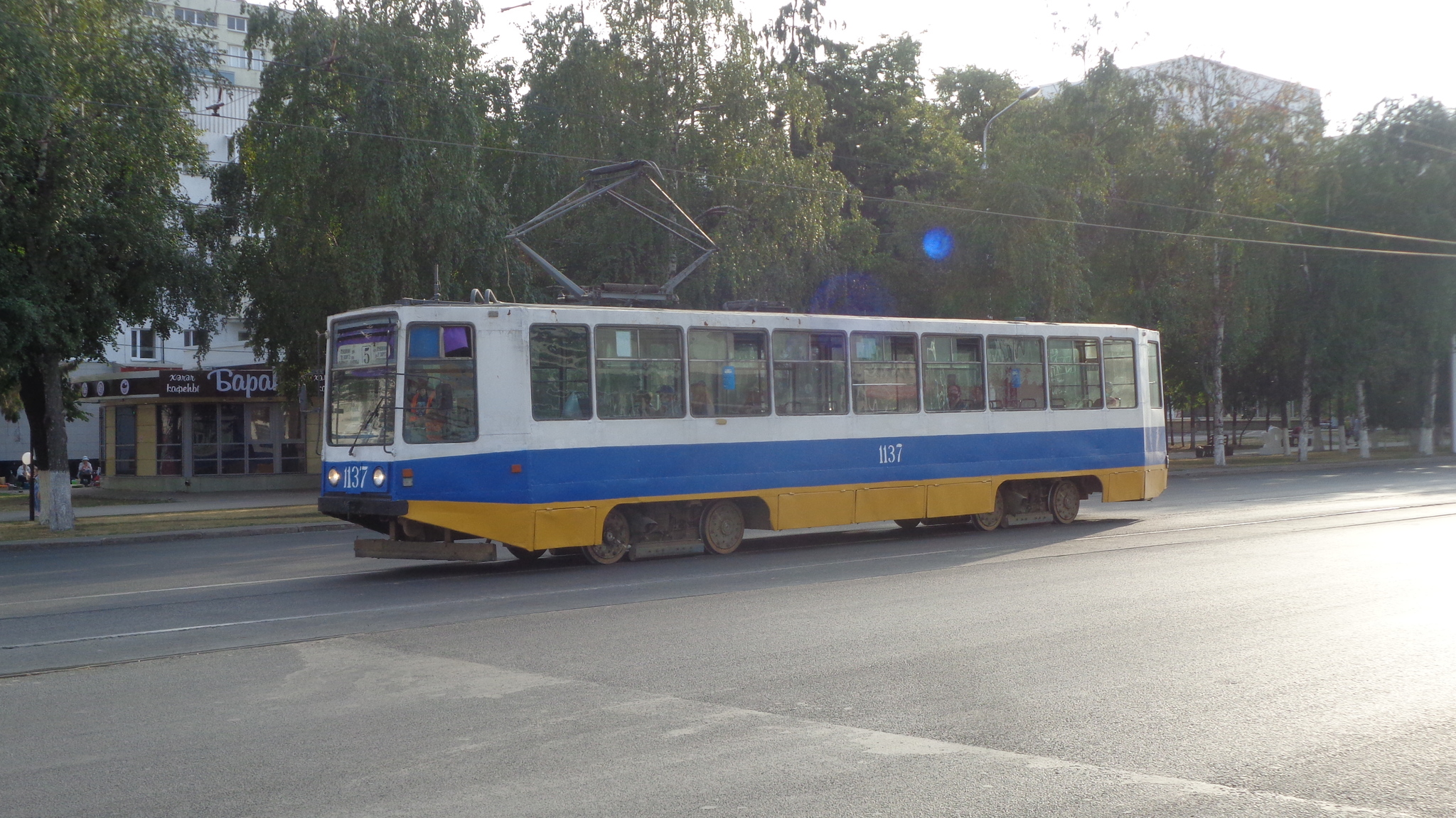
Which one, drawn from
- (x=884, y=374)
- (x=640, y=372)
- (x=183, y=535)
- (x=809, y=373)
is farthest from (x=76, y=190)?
(x=884, y=374)

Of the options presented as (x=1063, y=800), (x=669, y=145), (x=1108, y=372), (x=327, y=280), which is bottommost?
(x=1063, y=800)

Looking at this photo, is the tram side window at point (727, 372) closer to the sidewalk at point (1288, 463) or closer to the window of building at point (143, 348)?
the sidewalk at point (1288, 463)

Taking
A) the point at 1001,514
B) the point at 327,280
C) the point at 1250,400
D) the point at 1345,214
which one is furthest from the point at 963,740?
the point at 1250,400

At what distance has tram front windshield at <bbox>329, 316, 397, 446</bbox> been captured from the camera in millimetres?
14203

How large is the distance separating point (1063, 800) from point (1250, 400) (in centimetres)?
5612

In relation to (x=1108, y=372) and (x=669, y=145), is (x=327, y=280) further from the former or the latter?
(x=1108, y=372)

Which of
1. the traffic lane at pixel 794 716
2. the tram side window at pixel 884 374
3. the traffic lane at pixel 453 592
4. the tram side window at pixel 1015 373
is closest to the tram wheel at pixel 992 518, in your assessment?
the traffic lane at pixel 453 592

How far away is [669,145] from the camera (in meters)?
33.8

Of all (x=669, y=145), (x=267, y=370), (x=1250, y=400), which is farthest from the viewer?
(x=1250, y=400)

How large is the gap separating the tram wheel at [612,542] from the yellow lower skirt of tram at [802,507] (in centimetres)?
29

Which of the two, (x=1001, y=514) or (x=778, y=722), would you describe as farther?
(x=1001, y=514)

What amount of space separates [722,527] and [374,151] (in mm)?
15064

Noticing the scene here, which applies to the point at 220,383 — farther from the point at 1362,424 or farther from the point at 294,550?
the point at 1362,424

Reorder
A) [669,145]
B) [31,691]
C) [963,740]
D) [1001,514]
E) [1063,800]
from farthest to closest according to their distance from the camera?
[669,145], [1001,514], [31,691], [963,740], [1063,800]
